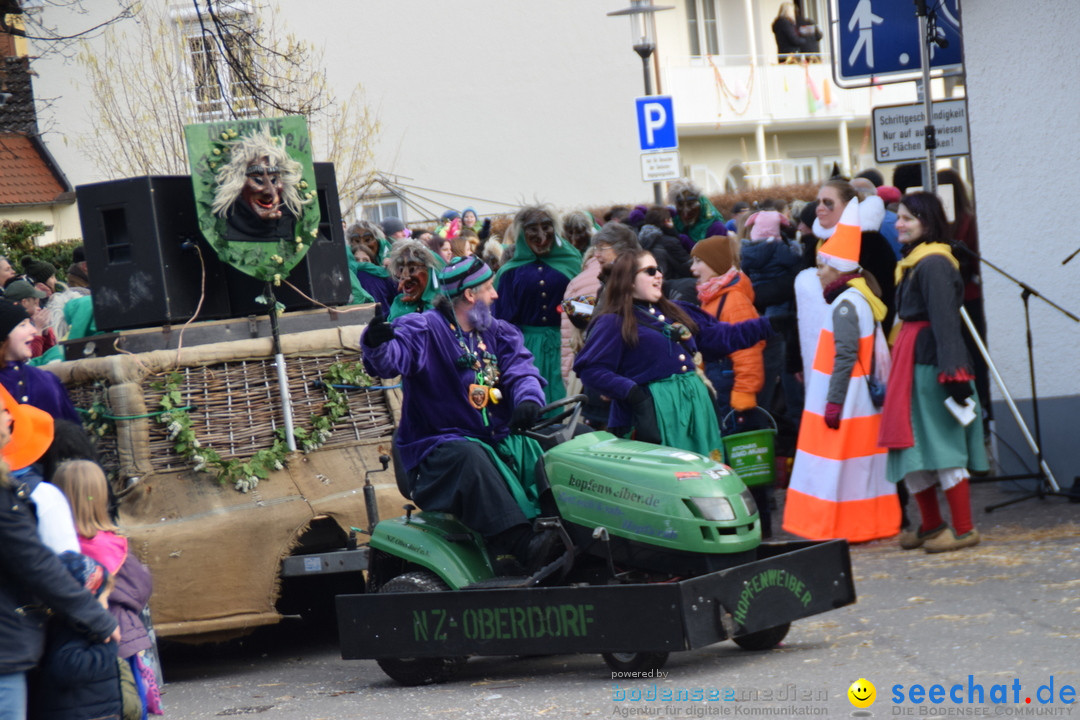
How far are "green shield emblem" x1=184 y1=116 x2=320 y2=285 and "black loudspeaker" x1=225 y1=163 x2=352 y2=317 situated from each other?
30 cm

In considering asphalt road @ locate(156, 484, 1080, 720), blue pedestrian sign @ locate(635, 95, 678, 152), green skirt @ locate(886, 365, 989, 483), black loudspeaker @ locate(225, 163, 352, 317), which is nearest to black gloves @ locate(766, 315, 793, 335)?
green skirt @ locate(886, 365, 989, 483)

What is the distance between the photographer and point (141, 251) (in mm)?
7914

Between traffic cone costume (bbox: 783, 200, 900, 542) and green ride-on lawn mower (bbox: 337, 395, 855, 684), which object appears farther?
traffic cone costume (bbox: 783, 200, 900, 542)

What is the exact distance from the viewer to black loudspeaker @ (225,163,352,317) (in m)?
8.54

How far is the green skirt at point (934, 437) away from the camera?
26.2 ft

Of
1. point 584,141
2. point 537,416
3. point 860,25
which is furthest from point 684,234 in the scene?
point 584,141

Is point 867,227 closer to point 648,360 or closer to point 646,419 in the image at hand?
point 648,360

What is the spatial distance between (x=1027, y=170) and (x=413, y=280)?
465cm

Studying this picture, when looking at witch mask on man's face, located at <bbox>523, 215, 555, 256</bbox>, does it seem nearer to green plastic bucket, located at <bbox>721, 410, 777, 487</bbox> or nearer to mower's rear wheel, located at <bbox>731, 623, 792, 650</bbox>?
green plastic bucket, located at <bbox>721, 410, 777, 487</bbox>

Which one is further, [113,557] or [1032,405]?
[1032,405]

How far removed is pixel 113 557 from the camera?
203 inches

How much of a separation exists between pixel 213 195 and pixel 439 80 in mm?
20210

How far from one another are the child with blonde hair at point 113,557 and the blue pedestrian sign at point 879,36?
724 cm

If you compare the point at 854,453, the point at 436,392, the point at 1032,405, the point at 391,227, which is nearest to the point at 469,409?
the point at 436,392
